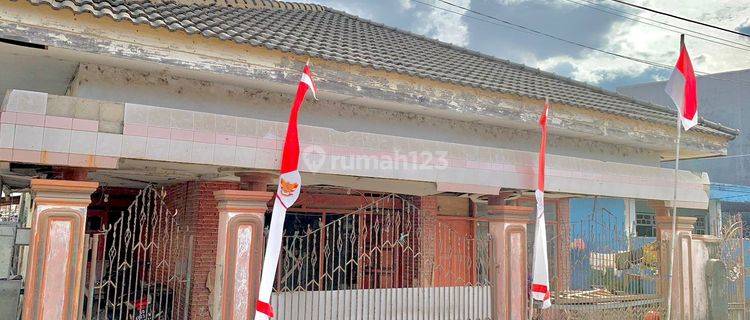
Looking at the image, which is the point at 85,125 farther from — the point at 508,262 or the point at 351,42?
the point at 508,262

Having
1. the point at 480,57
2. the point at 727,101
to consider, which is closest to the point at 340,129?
the point at 480,57

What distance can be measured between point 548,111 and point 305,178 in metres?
3.71

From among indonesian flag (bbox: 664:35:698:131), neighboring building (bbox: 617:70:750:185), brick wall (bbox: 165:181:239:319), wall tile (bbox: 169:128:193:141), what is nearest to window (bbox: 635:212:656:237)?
neighboring building (bbox: 617:70:750:185)

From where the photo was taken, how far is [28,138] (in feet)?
16.9

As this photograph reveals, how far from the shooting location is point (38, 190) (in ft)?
16.7

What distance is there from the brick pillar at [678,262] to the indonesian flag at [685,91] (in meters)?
2.13

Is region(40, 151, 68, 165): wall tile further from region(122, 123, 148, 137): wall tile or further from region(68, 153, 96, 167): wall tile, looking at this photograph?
region(122, 123, 148, 137): wall tile

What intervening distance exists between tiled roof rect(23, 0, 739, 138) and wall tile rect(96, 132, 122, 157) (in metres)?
1.14

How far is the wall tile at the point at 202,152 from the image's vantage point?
19.1 feet

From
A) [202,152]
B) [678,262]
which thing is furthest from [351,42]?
[678,262]

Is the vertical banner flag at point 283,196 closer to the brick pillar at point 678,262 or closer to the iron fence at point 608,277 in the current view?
the iron fence at point 608,277

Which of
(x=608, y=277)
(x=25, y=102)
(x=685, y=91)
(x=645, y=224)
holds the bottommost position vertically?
(x=608, y=277)

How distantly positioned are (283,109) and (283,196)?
1.32 metres

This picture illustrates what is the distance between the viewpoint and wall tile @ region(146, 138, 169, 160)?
18.5ft
